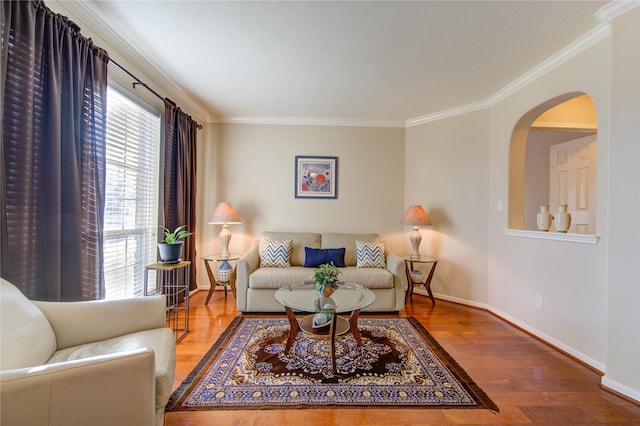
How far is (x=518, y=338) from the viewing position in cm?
246

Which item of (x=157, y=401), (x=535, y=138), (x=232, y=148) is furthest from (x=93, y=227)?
(x=535, y=138)

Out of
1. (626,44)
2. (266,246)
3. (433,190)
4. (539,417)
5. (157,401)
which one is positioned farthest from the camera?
(433,190)

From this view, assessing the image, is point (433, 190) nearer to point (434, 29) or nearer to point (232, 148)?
point (434, 29)

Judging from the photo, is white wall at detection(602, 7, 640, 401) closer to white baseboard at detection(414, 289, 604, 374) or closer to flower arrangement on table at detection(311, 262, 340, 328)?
white baseboard at detection(414, 289, 604, 374)

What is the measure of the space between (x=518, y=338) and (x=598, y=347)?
0.57 metres

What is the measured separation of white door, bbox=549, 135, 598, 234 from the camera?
9.31 ft

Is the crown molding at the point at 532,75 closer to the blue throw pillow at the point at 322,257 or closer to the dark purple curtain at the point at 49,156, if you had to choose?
the blue throw pillow at the point at 322,257

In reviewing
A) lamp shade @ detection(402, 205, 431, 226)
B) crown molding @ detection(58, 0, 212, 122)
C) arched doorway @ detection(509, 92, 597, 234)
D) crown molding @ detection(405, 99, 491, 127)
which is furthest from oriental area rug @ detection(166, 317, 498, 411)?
crown molding @ detection(405, 99, 491, 127)

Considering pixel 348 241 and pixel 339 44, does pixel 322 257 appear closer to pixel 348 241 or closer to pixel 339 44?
pixel 348 241

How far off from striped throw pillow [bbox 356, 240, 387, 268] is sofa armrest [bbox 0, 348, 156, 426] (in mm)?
2505

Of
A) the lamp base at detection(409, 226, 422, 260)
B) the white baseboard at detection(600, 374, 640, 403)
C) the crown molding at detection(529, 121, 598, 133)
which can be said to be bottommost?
the white baseboard at detection(600, 374, 640, 403)

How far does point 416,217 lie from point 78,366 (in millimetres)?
3286

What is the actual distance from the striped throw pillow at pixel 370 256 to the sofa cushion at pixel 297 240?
23.9 inches

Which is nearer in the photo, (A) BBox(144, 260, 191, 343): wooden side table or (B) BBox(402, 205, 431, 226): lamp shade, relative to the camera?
(A) BBox(144, 260, 191, 343): wooden side table
